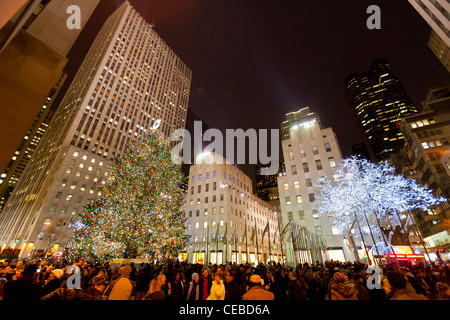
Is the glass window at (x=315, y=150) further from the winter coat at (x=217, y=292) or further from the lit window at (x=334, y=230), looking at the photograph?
the winter coat at (x=217, y=292)

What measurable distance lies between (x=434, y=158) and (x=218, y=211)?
174ft

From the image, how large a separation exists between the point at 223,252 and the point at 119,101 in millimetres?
68124

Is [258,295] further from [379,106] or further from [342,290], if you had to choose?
[379,106]

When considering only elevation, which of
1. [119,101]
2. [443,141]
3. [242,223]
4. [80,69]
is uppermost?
[80,69]

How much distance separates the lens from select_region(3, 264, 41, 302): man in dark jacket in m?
3.47

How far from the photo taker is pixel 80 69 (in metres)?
87.4

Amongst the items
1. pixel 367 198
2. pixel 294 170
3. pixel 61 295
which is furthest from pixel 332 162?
pixel 61 295

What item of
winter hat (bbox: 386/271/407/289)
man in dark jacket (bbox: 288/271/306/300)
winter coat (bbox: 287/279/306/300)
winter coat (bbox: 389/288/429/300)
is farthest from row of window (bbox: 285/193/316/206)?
winter hat (bbox: 386/271/407/289)

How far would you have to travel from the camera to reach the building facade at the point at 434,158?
1695 inches

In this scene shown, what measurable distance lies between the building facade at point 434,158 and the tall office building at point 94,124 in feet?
209

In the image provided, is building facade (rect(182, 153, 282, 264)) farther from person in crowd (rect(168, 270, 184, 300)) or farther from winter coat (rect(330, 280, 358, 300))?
winter coat (rect(330, 280, 358, 300))
